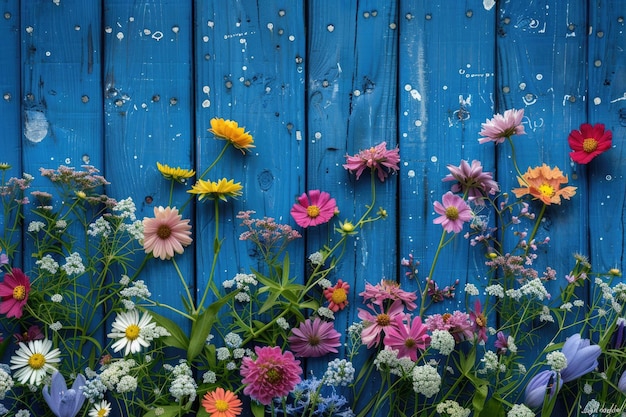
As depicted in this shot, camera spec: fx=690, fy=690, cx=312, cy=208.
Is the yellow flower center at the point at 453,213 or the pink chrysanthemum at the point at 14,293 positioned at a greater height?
the yellow flower center at the point at 453,213

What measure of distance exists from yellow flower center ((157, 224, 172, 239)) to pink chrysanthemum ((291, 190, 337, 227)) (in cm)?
27

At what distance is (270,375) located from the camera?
1.29 meters

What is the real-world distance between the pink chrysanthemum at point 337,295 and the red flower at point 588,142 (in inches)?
22.4

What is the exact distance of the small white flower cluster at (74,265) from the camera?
1.41m

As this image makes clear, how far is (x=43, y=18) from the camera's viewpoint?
5.03ft

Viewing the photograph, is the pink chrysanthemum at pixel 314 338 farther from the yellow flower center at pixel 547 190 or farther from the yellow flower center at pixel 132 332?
the yellow flower center at pixel 547 190

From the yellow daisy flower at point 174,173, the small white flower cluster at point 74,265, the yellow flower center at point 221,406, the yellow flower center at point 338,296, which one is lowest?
the yellow flower center at point 221,406

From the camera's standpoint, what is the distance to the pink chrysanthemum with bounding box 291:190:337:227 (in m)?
1.47

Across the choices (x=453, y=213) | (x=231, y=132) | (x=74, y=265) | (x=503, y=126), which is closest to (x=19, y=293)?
(x=74, y=265)

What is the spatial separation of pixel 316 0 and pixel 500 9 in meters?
0.41

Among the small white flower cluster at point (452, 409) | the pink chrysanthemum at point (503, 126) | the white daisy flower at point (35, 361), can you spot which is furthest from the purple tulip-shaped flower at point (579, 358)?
the white daisy flower at point (35, 361)

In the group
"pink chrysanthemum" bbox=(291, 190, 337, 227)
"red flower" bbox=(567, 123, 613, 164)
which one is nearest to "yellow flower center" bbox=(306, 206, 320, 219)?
"pink chrysanthemum" bbox=(291, 190, 337, 227)

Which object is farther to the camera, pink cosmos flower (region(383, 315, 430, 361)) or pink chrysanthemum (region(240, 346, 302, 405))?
pink cosmos flower (region(383, 315, 430, 361))

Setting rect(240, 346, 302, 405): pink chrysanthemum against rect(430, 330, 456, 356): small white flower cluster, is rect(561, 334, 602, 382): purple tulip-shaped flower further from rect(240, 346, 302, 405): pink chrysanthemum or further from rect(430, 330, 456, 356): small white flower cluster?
rect(240, 346, 302, 405): pink chrysanthemum
